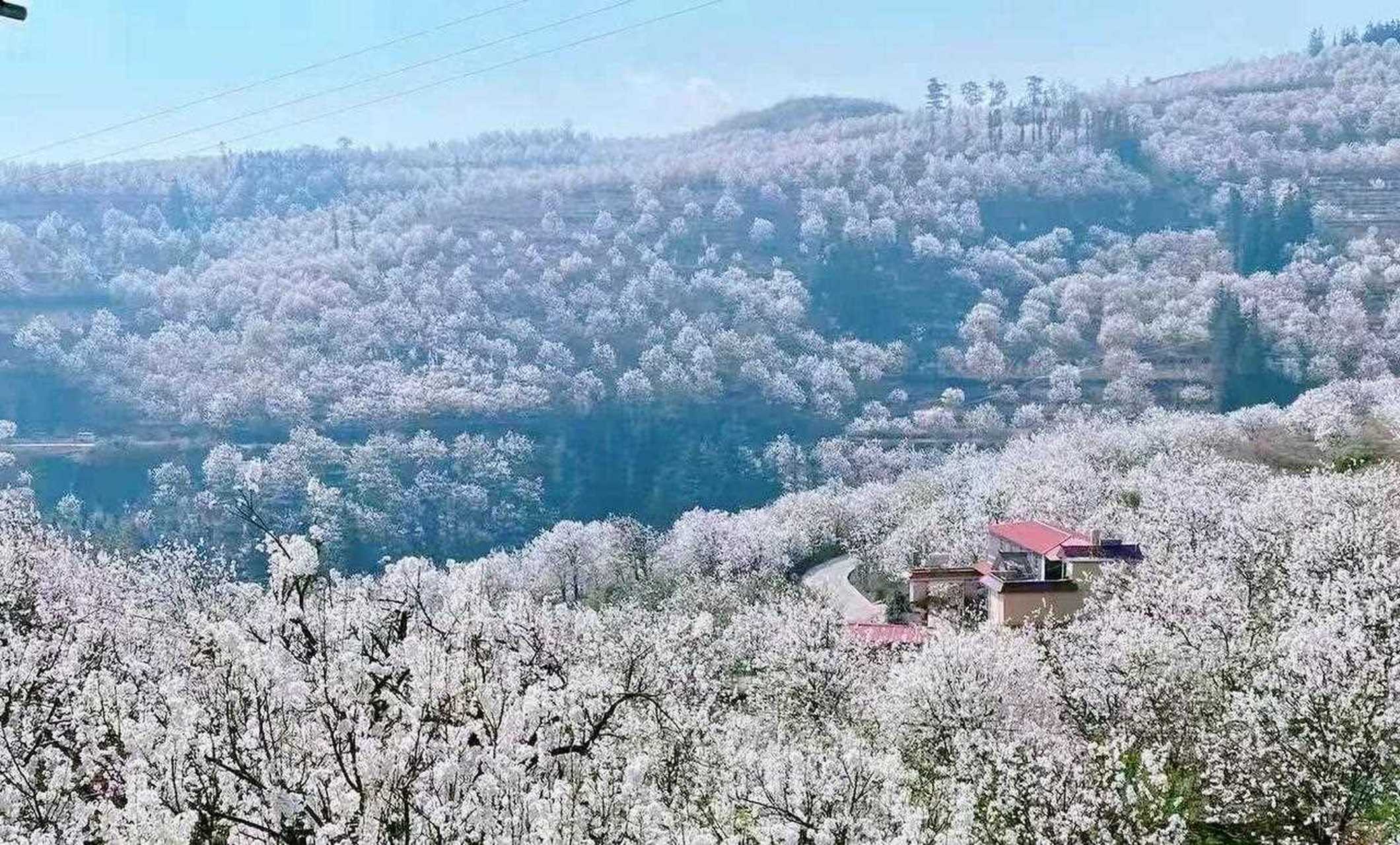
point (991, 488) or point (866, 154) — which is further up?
point (866, 154)

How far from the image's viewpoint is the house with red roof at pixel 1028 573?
1618 inches

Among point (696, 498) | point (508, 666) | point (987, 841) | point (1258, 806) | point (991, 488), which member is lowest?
point (696, 498)

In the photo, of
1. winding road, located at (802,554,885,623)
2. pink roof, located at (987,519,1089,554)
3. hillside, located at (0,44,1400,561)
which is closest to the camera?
pink roof, located at (987,519,1089,554)

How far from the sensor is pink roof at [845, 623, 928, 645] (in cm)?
3819

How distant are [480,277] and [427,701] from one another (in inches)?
6066

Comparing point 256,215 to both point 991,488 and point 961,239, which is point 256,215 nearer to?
point 961,239

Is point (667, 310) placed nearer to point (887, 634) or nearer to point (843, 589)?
point (843, 589)

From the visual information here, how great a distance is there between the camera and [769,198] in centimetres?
17975

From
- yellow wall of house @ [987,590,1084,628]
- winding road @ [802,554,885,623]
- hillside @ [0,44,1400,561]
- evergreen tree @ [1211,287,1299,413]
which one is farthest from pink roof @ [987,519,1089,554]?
evergreen tree @ [1211,287,1299,413]

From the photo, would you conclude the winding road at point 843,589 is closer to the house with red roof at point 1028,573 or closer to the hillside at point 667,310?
the house with red roof at point 1028,573

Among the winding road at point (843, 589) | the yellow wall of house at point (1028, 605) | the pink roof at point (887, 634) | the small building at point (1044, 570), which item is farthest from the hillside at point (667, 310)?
the yellow wall of house at point (1028, 605)

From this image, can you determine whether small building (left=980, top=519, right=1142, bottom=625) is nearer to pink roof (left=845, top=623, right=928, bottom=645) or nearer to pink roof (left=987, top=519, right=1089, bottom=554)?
pink roof (left=987, top=519, right=1089, bottom=554)

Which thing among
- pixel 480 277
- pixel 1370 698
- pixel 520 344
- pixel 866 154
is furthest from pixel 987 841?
pixel 866 154

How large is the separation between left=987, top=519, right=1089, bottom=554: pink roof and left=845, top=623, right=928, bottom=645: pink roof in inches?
258
